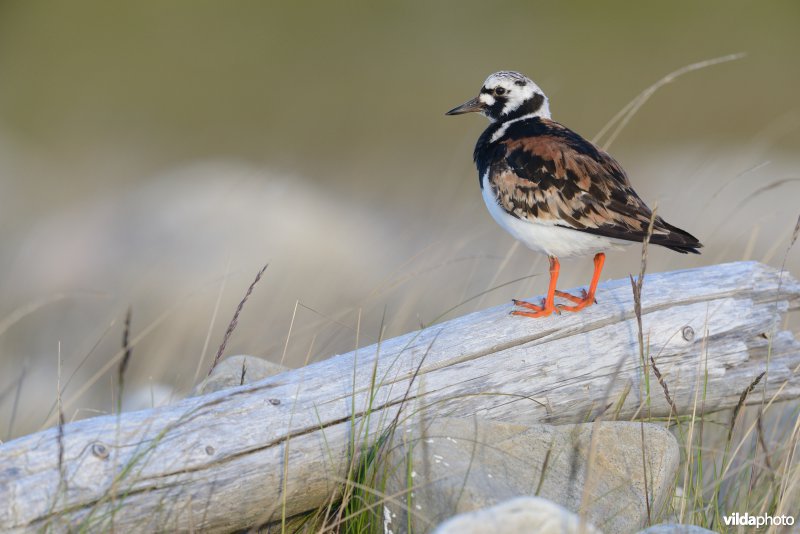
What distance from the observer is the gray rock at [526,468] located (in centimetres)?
371

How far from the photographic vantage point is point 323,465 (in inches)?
162

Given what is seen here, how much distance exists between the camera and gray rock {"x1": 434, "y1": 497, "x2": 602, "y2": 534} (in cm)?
288

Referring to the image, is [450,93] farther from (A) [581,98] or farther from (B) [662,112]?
(B) [662,112]

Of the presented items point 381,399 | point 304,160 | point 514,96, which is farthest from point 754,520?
point 304,160

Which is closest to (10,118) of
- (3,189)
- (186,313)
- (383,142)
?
(3,189)

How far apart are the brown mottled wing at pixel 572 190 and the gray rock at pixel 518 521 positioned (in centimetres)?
239

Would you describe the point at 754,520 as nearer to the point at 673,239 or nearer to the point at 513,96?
the point at 673,239

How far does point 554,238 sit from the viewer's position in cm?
538

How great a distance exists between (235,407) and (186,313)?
15.7 ft

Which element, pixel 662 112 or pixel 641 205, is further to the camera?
pixel 662 112

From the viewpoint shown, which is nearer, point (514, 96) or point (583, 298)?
point (583, 298)

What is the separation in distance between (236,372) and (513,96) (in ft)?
8.45

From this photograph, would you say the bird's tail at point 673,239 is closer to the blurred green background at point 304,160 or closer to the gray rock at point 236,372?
the blurred green background at point 304,160

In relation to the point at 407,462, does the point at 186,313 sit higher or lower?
lower
